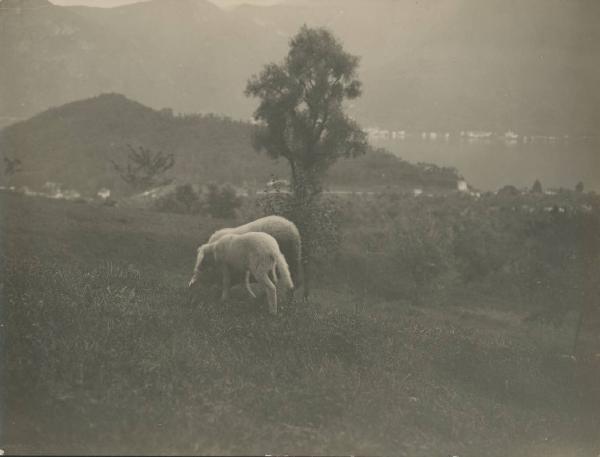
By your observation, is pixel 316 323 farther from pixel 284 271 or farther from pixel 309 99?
pixel 309 99

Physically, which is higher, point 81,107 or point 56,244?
point 81,107

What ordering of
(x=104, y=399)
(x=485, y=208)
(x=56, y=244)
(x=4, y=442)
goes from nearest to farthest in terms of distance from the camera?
(x=4, y=442), (x=104, y=399), (x=56, y=244), (x=485, y=208)

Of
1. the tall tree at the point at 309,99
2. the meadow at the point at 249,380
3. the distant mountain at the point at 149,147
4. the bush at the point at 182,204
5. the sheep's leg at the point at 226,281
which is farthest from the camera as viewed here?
the distant mountain at the point at 149,147

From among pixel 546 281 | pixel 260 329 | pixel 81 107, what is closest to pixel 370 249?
pixel 546 281

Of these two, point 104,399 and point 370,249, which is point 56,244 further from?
point 370,249

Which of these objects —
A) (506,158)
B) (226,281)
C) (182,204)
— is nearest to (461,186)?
(182,204)

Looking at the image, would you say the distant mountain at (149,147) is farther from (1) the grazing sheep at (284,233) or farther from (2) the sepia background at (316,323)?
(1) the grazing sheep at (284,233)

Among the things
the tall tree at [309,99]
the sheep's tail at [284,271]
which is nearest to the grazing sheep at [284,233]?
the sheep's tail at [284,271]

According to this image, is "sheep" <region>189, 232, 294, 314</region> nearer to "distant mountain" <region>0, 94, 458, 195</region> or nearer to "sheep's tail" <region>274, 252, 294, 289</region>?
"sheep's tail" <region>274, 252, 294, 289</region>
